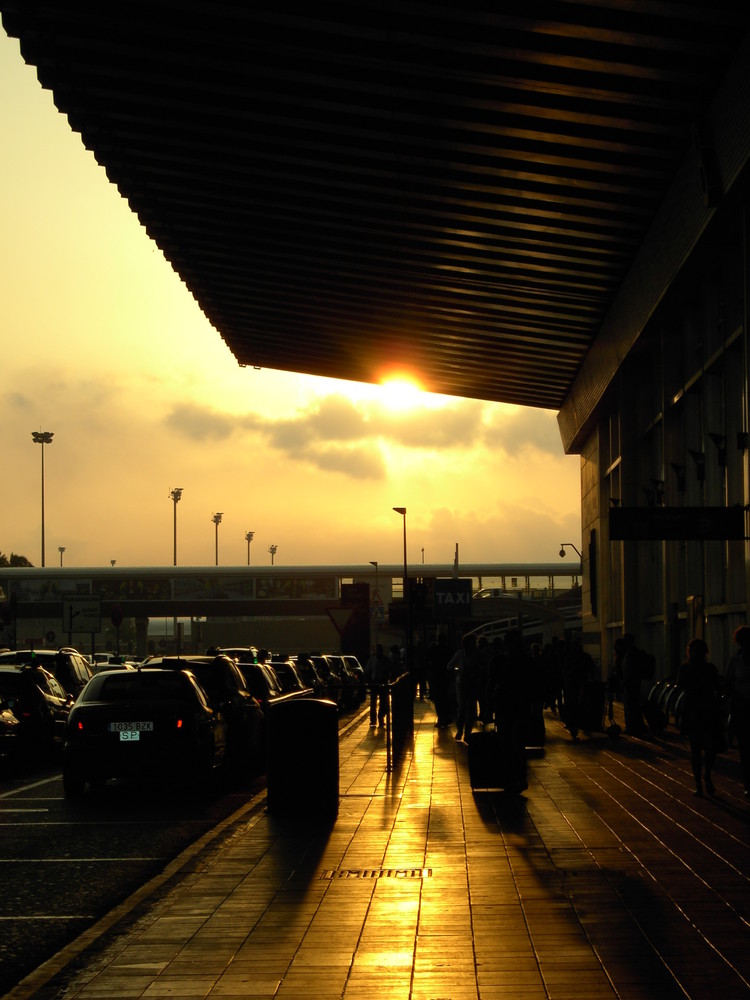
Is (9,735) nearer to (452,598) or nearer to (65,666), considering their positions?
(65,666)

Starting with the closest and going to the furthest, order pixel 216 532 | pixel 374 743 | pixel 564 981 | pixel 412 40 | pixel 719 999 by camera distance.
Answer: pixel 719 999 < pixel 564 981 < pixel 412 40 < pixel 374 743 < pixel 216 532

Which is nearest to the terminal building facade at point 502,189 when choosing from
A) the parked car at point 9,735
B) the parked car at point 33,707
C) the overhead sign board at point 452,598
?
the parked car at point 9,735

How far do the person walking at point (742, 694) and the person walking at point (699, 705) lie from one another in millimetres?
282

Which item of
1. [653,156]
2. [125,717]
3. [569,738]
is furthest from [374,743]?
[653,156]

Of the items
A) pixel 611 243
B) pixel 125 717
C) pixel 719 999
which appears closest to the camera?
pixel 719 999

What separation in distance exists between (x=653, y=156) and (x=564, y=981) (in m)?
18.2

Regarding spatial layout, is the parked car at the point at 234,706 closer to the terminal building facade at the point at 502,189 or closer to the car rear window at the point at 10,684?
the car rear window at the point at 10,684

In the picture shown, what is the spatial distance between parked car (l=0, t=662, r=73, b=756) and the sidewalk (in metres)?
7.81

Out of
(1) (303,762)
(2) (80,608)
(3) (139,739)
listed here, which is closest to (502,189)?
(3) (139,739)

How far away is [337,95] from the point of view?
74.1 ft

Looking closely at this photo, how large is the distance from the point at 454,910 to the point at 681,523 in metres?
9.84

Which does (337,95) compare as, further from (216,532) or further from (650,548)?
(216,532)

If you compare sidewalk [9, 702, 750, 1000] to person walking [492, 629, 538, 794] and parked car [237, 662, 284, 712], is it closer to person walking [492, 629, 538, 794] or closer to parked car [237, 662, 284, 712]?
person walking [492, 629, 538, 794]

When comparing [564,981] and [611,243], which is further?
[611,243]
